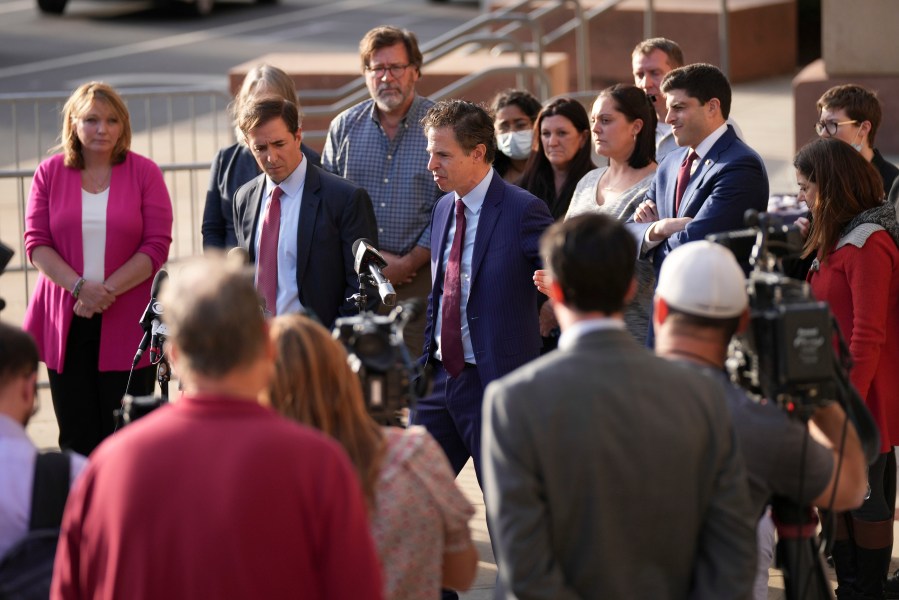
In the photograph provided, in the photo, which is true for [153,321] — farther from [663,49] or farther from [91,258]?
[663,49]

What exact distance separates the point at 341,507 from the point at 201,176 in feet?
37.6

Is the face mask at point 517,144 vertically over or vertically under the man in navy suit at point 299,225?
over

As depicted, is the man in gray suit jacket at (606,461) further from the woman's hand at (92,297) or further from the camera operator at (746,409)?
the woman's hand at (92,297)

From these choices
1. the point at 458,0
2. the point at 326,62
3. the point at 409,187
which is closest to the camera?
the point at 409,187

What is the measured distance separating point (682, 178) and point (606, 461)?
8.55 ft

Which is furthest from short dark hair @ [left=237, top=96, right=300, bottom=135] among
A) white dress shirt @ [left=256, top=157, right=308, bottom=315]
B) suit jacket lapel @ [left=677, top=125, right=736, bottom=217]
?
suit jacket lapel @ [left=677, top=125, right=736, bottom=217]

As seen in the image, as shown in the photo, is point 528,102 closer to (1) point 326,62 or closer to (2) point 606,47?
(1) point 326,62

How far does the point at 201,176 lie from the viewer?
14.0 m

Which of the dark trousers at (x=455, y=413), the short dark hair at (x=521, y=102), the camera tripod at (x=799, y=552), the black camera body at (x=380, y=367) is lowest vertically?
the camera tripod at (x=799, y=552)

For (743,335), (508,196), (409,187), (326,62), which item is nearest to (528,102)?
(409,187)

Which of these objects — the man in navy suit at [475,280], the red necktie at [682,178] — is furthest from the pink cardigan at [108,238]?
the red necktie at [682,178]

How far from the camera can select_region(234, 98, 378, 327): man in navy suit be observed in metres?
5.59

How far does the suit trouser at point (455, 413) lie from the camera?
530 cm

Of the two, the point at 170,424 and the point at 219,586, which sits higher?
the point at 170,424
